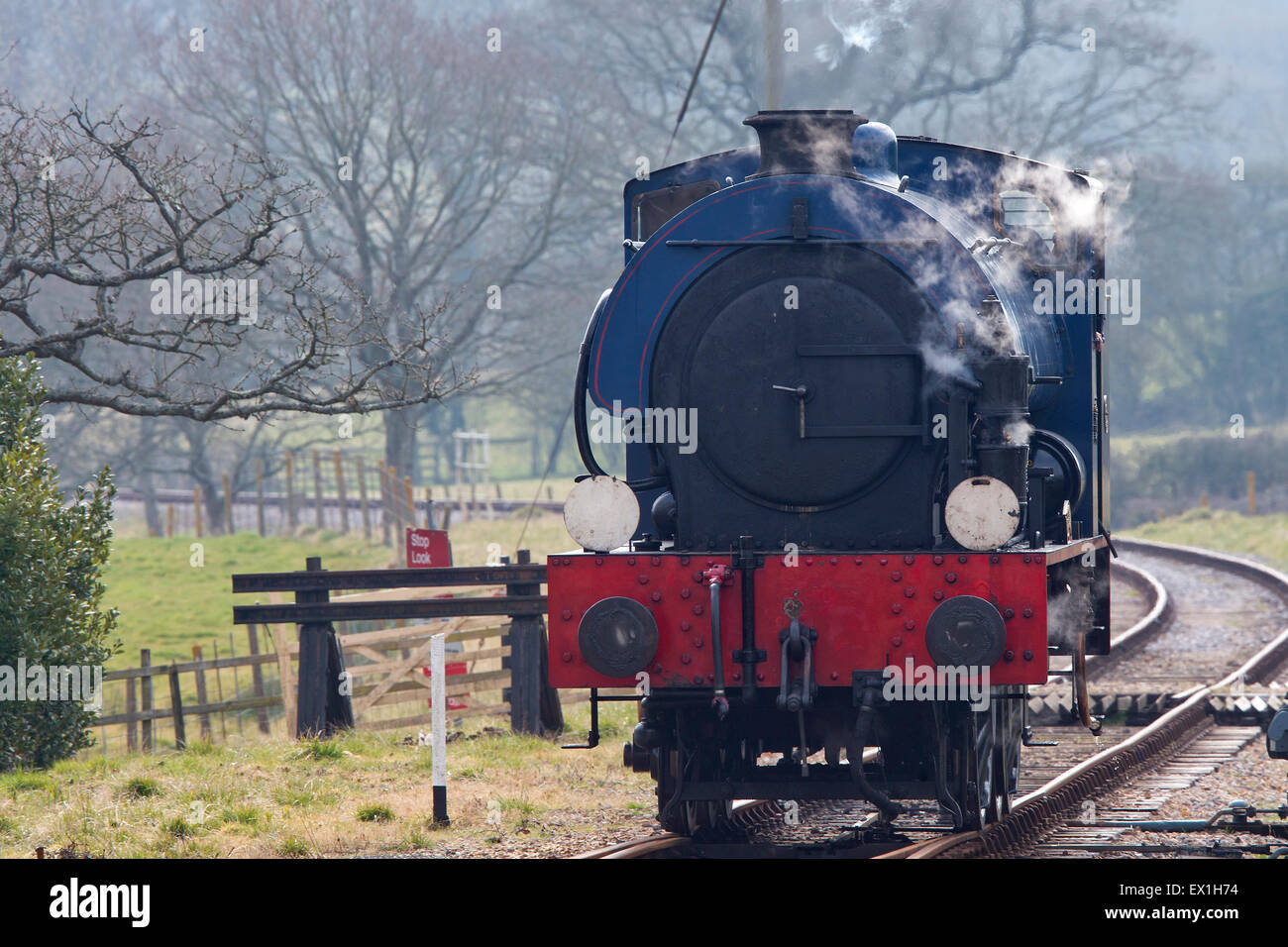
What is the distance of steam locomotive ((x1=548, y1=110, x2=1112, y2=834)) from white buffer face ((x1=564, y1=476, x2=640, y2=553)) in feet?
0.04

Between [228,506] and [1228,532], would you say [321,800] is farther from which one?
[1228,532]

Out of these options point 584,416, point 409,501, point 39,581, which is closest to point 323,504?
point 409,501

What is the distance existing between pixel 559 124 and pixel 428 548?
19.9 m

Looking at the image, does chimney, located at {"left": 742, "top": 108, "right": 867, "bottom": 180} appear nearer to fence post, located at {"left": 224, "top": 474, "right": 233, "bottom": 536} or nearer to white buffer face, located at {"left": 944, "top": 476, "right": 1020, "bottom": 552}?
white buffer face, located at {"left": 944, "top": 476, "right": 1020, "bottom": 552}

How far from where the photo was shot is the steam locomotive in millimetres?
6375

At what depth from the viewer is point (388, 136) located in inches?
1164

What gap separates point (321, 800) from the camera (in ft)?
27.9

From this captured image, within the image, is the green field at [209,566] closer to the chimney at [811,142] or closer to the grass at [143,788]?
the grass at [143,788]

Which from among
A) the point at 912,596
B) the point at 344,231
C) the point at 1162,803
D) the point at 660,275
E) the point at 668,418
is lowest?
the point at 1162,803

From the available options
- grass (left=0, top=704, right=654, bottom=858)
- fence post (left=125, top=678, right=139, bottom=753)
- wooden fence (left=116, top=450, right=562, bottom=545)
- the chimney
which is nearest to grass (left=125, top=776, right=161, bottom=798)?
grass (left=0, top=704, right=654, bottom=858)

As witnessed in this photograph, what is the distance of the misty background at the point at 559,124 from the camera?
29.5m

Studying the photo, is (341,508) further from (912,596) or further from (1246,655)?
(912,596)
